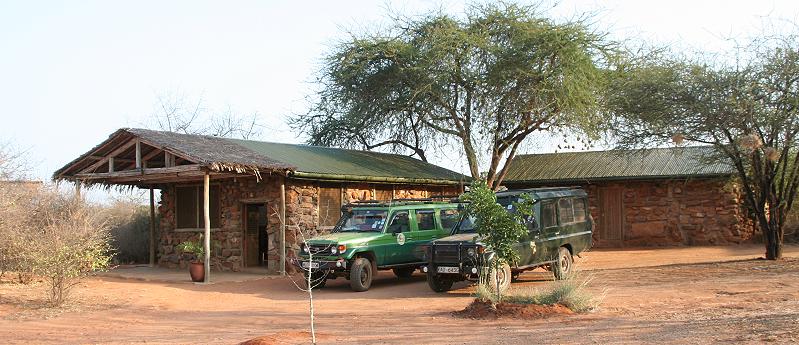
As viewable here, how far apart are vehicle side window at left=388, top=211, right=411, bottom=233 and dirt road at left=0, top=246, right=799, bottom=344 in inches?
48.9

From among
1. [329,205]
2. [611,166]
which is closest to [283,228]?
[329,205]

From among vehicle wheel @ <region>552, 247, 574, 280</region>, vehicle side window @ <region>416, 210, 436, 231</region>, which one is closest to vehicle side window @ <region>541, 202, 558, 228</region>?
vehicle wheel @ <region>552, 247, 574, 280</region>

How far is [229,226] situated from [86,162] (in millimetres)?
4166

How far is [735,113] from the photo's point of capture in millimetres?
17062

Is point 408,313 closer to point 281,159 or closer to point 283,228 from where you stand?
point 283,228

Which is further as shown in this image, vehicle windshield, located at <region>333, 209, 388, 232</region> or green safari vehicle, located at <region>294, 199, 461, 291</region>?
vehicle windshield, located at <region>333, 209, 388, 232</region>

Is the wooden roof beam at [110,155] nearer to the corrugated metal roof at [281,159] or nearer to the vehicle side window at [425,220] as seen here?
the corrugated metal roof at [281,159]

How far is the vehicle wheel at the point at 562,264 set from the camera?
15.3 metres

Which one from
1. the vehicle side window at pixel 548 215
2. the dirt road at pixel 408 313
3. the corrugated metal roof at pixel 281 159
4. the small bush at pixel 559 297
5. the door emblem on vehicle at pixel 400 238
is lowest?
the dirt road at pixel 408 313

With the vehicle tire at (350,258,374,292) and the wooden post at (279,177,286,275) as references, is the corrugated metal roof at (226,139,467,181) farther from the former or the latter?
the vehicle tire at (350,258,374,292)

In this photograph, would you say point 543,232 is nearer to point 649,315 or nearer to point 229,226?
point 649,315

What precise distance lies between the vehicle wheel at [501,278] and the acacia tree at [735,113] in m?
7.09

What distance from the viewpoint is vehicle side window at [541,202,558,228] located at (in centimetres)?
1505

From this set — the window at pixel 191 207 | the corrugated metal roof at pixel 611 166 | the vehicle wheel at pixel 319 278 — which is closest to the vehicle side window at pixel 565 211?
the vehicle wheel at pixel 319 278
